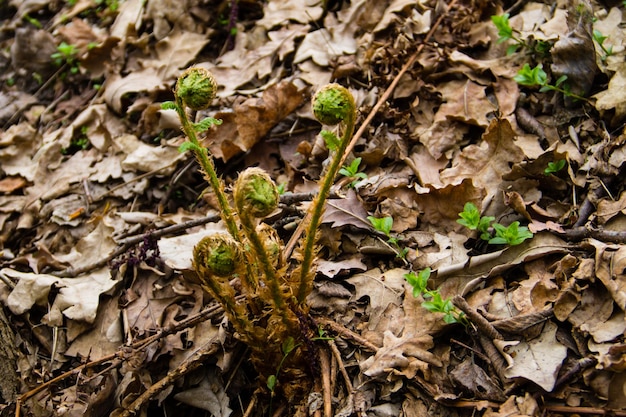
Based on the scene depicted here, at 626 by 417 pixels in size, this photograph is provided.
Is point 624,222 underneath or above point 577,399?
above

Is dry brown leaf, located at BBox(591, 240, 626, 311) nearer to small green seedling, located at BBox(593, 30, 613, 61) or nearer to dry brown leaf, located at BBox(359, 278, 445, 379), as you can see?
dry brown leaf, located at BBox(359, 278, 445, 379)

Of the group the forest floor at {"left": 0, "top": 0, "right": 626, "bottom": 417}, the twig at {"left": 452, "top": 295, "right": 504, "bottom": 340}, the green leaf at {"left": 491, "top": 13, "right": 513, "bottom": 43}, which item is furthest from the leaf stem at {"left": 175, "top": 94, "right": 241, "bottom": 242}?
the green leaf at {"left": 491, "top": 13, "right": 513, "bottom": 43}

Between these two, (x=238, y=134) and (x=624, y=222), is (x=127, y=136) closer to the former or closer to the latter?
(x=238, y=134)

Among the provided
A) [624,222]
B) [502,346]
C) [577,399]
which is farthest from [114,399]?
[624,222]

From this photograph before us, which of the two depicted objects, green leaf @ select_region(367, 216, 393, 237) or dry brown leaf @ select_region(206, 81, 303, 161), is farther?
dry brown leaf @ select_region(206, 81, 303, 161)

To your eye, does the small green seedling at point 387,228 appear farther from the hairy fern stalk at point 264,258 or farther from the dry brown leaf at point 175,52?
the dry brown leaf at point 175,52

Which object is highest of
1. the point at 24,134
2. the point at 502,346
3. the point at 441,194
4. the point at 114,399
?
the point at 441,194
